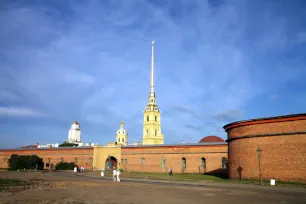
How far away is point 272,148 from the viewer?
25.9 m

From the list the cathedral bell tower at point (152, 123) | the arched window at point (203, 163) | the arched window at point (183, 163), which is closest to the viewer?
the arched window at point (203, 163)

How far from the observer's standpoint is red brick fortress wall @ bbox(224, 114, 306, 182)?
2438cm

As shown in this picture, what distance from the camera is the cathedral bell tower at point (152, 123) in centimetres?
9714

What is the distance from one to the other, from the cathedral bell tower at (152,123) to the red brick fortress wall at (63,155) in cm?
4056

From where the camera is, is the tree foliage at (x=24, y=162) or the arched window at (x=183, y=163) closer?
the arched window at (x=183, y=163)

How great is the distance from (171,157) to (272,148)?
23.5m

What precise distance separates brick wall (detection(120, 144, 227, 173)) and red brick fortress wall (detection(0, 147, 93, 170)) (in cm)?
789

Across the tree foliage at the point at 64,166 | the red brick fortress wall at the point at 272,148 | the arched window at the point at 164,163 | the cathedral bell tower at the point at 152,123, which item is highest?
the cathedral bell tower at the point at 152,123

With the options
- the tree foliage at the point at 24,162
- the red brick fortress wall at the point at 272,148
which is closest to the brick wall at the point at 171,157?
the red brick fortress wall at the point at 272,148

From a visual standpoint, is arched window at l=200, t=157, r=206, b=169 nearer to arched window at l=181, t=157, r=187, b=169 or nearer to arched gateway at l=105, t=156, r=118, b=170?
arched window at l=181, t=157, r=187, b=169

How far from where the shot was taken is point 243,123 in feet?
93.9

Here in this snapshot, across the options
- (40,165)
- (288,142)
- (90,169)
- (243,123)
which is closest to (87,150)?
(90,169)

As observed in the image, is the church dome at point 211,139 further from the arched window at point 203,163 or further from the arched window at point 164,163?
the arched window at point 203,163

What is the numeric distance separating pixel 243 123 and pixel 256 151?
317 centimetres
